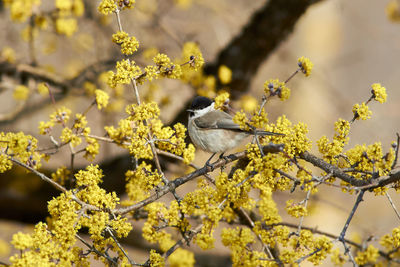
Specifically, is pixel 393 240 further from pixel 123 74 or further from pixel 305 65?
pixel 123 74

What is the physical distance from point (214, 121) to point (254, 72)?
1.76 m

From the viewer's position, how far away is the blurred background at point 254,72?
4.74 meters

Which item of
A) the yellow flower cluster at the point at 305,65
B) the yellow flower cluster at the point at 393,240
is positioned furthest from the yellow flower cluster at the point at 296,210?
the yellow flower cluster at the point at 305,65

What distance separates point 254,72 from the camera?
4.66 metres

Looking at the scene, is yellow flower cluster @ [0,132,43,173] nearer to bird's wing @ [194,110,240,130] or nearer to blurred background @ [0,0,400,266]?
bird's wing @ [194,110,240,130]

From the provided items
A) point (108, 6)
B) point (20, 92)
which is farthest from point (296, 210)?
point (20, 92)

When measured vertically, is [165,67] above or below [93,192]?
above

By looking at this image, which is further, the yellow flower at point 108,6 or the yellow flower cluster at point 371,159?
the yellow flower at point 108,6

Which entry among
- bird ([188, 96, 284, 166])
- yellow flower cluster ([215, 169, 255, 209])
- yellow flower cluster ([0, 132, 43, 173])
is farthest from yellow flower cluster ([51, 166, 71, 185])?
yellow flower cluster ([215, 169, 255, 209])

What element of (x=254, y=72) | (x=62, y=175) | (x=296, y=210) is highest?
(x=254, y=72)

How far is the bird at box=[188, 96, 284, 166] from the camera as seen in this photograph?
2.95m

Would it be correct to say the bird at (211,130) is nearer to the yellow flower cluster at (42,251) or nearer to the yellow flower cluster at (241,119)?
the yellow flower cluster at (241,119)

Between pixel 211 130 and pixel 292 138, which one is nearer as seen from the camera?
pixel 292 138

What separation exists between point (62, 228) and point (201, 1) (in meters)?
4.75
